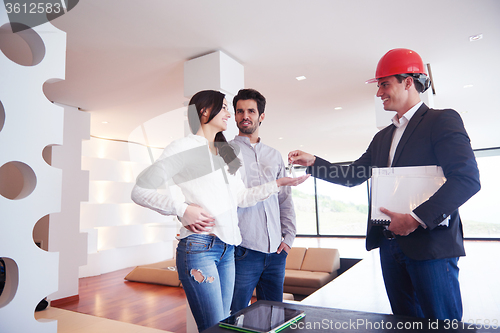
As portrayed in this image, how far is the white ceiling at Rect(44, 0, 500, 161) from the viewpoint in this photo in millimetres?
2707

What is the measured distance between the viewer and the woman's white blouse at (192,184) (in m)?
1.34

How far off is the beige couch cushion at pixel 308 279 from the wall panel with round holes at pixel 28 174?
4.24 metres

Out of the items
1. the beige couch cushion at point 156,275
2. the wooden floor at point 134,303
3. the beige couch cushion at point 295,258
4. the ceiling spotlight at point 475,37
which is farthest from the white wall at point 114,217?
the ceiling spotlight at point 475,37

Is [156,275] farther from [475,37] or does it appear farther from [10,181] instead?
[475,37]

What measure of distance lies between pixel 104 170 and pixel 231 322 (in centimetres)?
686

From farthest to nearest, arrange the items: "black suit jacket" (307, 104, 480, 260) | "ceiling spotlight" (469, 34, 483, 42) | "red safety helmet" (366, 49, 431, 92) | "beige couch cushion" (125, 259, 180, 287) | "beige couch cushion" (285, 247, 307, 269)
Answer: "beige couch cushion" (285, 247, 307, 269), "beige couch cushion" (125, 259, 180, 287), "ceiling spotlight" (469, 34, 483, 42), "red safety helmet" (366, 49, 431, 92), "black suit jacket" (307, 104, 480, 260)

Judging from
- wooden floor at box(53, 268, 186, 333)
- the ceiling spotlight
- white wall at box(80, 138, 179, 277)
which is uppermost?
the ceiling spotlight

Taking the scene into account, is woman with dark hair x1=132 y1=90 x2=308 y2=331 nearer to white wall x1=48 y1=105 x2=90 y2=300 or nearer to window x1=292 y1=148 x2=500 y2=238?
white wall x1=48 y1=105 x2=90 y2=300

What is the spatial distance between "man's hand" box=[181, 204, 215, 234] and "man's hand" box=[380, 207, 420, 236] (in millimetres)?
694

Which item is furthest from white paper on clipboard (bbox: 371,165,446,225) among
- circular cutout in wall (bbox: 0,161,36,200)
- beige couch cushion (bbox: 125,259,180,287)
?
beige couch cushion (bbox: 125,259,180,287)

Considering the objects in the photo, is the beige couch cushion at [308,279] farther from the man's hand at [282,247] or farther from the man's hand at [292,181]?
the man's hand at [292,181]

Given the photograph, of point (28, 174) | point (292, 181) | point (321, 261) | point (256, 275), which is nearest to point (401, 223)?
point (292, 181)

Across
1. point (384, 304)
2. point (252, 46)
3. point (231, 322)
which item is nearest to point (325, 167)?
point (231, 322)

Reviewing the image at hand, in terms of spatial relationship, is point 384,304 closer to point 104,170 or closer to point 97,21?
point 97,21
